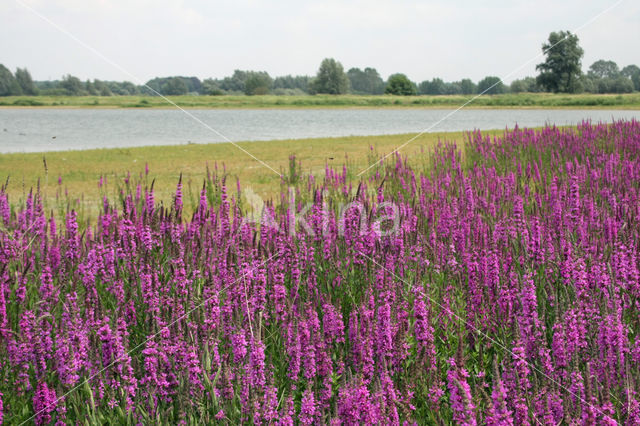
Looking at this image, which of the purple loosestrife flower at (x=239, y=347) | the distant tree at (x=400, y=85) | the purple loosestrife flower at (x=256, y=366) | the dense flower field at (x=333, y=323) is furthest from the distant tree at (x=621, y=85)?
the purple loosestrife flower at (x=256, y=366)

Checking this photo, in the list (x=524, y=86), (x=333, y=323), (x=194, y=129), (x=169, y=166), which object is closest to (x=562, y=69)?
(x=524, y=86)

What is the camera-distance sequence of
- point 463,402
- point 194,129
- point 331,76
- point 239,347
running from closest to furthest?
1. point 463,402
2. point 239,347
3. point 194,129
4. point 331,76

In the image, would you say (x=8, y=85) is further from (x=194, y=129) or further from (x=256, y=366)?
(x=256, y=366)

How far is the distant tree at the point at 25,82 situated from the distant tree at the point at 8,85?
653 mm

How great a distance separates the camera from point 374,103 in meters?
78.3

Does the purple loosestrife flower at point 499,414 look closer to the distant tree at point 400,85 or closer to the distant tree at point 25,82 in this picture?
the distant tree at point 400,85

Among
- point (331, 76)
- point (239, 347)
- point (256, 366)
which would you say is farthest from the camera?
point (331, 76)

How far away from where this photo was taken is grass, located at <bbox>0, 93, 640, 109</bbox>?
219 feet

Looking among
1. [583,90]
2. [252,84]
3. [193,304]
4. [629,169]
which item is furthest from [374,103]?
[193,304]

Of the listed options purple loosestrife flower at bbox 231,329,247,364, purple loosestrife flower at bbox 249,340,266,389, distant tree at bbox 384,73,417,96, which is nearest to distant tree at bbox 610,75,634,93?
distant tree at bbox 384,73,417,96

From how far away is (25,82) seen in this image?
8869cm

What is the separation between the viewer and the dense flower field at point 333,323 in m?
2.52

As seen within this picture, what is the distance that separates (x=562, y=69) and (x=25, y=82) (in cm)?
7822

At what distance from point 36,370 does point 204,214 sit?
224 cm
